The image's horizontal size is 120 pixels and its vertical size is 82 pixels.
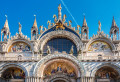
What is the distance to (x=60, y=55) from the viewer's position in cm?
2431

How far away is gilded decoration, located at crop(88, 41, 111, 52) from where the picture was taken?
26.2 metres

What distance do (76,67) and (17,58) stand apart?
7.79m

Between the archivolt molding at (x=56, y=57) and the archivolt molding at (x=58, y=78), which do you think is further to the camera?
the archivolt molding at (x=58, y=78)

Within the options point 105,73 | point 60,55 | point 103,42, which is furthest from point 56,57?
point 103,42

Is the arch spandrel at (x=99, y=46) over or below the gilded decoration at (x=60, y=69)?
over

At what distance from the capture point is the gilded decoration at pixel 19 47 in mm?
26641

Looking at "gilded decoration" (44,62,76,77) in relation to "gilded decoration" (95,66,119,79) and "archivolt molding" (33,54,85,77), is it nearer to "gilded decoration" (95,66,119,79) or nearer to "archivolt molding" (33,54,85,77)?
"archivolt molding" (33,54,85,77)

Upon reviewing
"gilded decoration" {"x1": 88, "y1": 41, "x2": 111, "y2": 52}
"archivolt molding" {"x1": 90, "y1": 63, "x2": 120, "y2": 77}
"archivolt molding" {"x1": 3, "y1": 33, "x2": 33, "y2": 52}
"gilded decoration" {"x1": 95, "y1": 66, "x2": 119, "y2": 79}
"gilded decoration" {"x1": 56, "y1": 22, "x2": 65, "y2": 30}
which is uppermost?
"gilded decoration" {"x1": 56, "y1": 22, "x2": 65, "y2": 30}

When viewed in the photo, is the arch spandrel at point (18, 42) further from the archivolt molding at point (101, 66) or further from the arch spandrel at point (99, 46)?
A: the archivolt molding at point (101, 66)

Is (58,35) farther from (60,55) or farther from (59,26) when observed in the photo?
(60,55)

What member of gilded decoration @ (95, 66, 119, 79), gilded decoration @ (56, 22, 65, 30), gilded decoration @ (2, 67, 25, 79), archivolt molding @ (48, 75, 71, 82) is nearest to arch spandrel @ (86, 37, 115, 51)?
gilded decoration @ (95, 66, 119, 79)

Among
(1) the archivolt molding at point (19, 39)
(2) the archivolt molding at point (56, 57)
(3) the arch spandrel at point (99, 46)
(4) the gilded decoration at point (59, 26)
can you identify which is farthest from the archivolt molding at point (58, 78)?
(4) the gilded decoration at point (59, 26)

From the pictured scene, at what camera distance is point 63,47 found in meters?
27.1

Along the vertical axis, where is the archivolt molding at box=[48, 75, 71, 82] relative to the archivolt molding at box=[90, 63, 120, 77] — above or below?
below
